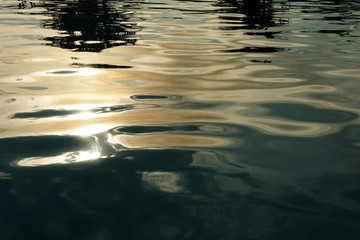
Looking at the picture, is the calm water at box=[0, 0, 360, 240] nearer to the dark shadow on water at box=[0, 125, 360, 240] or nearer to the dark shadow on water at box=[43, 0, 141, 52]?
the dark shadow on water at box=[0, 125, 360, 240]

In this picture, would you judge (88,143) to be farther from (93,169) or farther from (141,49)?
(141,49)

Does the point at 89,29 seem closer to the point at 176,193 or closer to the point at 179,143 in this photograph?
the point at 179,143

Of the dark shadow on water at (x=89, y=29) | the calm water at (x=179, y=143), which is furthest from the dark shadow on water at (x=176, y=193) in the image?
the dark shadow on water at (x=89, y=29)

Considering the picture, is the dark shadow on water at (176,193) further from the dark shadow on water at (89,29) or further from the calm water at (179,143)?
the dark shadow on water at (89,29)

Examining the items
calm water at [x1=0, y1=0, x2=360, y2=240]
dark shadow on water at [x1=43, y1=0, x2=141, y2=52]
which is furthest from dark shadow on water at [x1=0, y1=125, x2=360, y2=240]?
dark shadow on water at [x1=43, y1=0, x2=141, y2=52]

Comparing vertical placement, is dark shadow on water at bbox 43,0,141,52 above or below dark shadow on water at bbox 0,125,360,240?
above

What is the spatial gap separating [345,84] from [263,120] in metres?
1.21

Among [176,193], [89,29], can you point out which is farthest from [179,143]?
[89,29]

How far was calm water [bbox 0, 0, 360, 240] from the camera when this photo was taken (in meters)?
1.35

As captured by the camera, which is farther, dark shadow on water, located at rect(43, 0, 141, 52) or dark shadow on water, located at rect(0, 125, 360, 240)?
dark shadow on water, located at rect(43, 0, 141, 52)

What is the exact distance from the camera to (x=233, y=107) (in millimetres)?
2627

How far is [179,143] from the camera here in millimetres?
2029

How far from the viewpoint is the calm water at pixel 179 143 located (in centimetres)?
135

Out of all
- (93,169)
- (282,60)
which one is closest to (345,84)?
(282,60)
